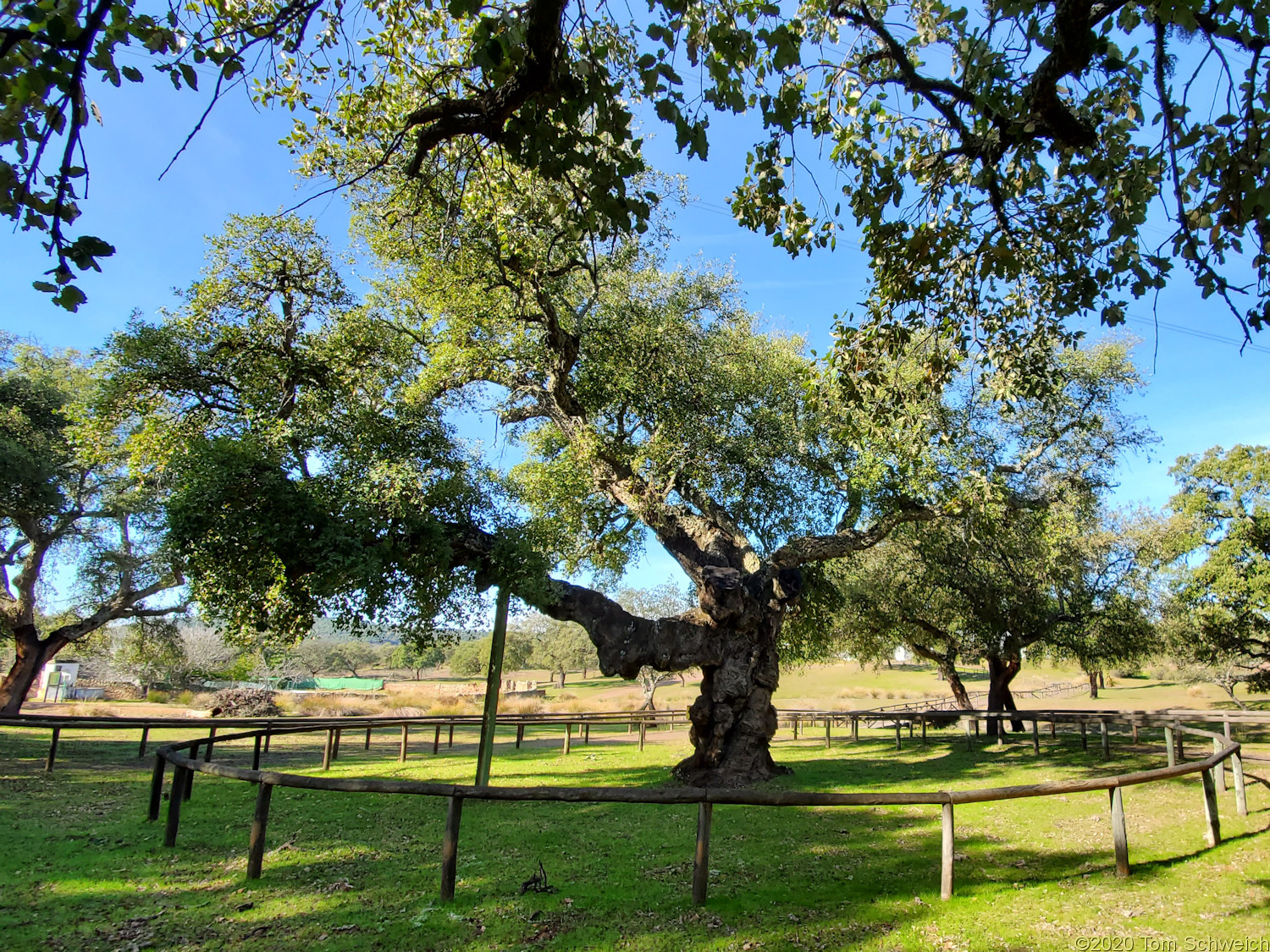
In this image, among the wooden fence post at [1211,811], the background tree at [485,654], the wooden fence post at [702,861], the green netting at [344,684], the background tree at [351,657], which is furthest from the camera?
the background tree at [351,657]

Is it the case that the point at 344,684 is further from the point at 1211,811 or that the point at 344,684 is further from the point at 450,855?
the point at 1211,811

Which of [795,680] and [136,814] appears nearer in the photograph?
[136,814]

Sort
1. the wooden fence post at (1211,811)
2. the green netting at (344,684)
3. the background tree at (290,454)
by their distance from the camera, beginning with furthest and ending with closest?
the green netting at (344,684) → the background tree at (290,454) → the wooden fence post at (1211,811)

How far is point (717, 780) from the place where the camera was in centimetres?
1138

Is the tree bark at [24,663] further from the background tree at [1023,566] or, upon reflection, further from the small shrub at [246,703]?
the background tree at [1023,566]

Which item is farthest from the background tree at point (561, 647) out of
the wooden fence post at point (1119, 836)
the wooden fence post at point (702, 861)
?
the wooden fence post at point (702, 861)

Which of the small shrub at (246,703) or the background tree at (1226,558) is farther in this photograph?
the small shrub at (246,703)

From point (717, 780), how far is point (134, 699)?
3744 cm

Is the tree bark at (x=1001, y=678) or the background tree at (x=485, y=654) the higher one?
the tree bark at (x=1001, y=678)

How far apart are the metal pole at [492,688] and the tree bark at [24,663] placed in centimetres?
1555

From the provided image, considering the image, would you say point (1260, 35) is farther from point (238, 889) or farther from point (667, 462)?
point (667, 462)

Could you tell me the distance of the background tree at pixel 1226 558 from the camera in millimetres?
17516

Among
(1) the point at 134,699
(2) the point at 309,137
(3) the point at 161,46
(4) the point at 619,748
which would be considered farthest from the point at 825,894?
(1) the point at 134,699

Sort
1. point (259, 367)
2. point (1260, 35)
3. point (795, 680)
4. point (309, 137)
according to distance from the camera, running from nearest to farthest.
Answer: point (1260, 35) < point (309, 137) < point (259, 367) < point (795, 680)
